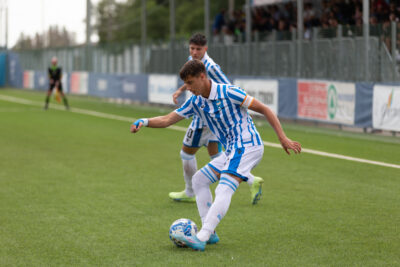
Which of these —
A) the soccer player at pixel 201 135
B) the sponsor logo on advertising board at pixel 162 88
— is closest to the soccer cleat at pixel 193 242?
the soccer player at pixel 201 135

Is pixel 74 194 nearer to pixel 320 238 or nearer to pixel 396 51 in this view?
pixel 320 238

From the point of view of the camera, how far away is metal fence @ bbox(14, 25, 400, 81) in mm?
17953

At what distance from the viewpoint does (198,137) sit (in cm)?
855

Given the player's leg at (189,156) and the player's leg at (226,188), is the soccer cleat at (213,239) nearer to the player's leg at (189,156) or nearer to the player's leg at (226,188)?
the player's leg at (226,188)

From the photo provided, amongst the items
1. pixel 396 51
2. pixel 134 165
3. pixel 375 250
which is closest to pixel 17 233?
pixel 375 250

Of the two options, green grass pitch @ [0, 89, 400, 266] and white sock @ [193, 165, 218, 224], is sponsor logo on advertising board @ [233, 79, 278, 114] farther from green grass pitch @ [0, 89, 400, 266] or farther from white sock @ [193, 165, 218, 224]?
white sock @ [193, 165, 218, 224]

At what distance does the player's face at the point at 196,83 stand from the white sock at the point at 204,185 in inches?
34.0

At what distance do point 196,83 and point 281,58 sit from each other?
16.2 metres

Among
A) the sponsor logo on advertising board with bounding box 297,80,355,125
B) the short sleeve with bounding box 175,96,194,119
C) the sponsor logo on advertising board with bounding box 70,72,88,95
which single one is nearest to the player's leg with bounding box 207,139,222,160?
the short sleeve with bounding box 175,96,194,119

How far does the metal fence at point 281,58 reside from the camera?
18.0m

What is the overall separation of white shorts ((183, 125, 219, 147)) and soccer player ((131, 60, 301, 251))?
6.24 feet

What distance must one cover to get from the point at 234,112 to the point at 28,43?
96.3m

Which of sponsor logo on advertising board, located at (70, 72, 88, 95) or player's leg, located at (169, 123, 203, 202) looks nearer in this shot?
player's leg, located at (169, 123, 203, 202)

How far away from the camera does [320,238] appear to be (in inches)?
270
